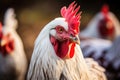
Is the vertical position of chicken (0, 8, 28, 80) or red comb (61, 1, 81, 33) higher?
red comb (61, 1, 81, 33)

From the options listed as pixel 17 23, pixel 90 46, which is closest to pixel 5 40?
pixel 17 23

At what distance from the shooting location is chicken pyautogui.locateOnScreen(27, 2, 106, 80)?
1.44 m

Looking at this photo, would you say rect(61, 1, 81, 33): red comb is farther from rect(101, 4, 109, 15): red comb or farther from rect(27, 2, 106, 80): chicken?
rect(101, 4, 109, 15): red comb

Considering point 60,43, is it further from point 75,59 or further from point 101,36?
point 101,36

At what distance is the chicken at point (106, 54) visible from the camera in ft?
7.89

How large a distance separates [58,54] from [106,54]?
1.10 metres

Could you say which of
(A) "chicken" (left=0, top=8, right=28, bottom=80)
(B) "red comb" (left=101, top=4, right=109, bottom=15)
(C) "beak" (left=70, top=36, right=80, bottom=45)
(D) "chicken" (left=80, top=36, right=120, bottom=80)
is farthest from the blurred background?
(C) "beak" (left=70, top=36, right=80, bottom=45)

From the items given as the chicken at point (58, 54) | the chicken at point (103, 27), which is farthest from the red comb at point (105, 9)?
the chicken at point (58, 54)

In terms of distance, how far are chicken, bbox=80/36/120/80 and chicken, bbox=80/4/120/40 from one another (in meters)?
0.51

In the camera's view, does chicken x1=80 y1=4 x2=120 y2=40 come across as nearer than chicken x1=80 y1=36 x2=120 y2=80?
No

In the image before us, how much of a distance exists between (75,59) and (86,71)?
0.25ft

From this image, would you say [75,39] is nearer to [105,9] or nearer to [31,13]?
[31,13]

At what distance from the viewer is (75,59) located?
4.88 ft

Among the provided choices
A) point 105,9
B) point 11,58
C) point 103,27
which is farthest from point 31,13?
point 103,27
